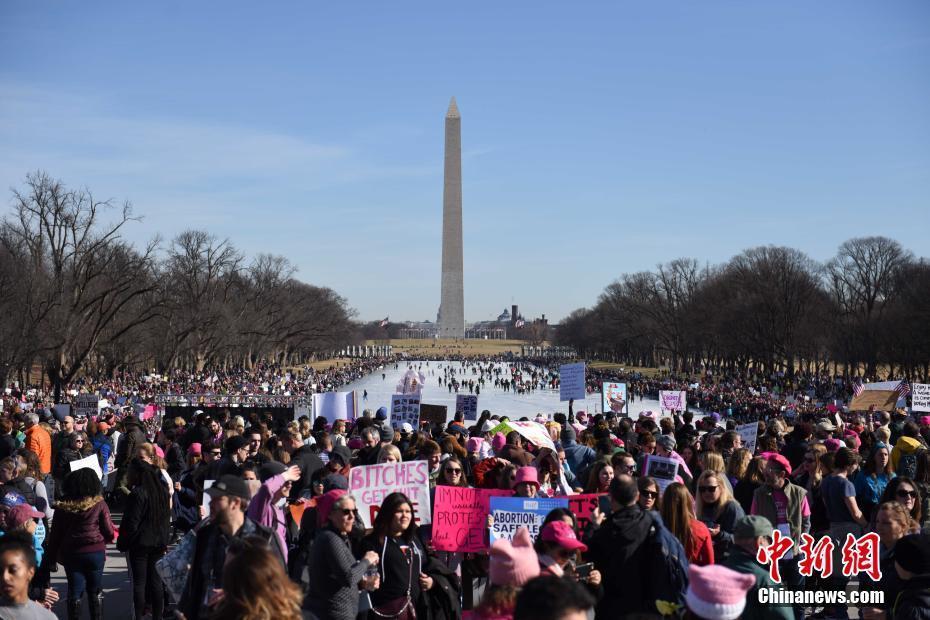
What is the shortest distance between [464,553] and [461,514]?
18.1 inches

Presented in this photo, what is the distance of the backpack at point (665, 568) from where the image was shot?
5.55m

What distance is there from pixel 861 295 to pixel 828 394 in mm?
35911

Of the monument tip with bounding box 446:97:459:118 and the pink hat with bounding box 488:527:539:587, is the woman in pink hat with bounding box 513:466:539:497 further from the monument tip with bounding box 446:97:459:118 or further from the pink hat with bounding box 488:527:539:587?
the monument tip with bounding box 446:97:459:118

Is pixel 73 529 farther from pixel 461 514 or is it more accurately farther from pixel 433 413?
pixel 433 413

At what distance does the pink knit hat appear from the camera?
409 cm

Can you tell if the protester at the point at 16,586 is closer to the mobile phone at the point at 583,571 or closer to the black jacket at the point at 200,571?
the black jacket at the point at 200,571

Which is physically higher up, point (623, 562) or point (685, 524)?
point (685, 524)

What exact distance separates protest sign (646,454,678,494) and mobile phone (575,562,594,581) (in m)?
2.88

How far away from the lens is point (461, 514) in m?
7.46

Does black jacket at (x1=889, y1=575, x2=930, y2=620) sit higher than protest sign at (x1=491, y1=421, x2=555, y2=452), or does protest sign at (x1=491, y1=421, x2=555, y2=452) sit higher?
protest sign at (x1=491, y1=421, x2=555, y2=452)

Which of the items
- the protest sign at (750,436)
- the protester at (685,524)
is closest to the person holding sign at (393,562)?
the protester at (685,524)

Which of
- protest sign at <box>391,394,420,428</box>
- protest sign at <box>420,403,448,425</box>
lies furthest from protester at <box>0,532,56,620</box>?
protest sign at <box>420,403,448,425</box>

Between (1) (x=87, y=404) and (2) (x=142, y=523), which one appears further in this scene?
(1) (x=87, y=404)

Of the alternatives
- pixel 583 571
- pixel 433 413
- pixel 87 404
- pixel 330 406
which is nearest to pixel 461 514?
pixel 583 571
